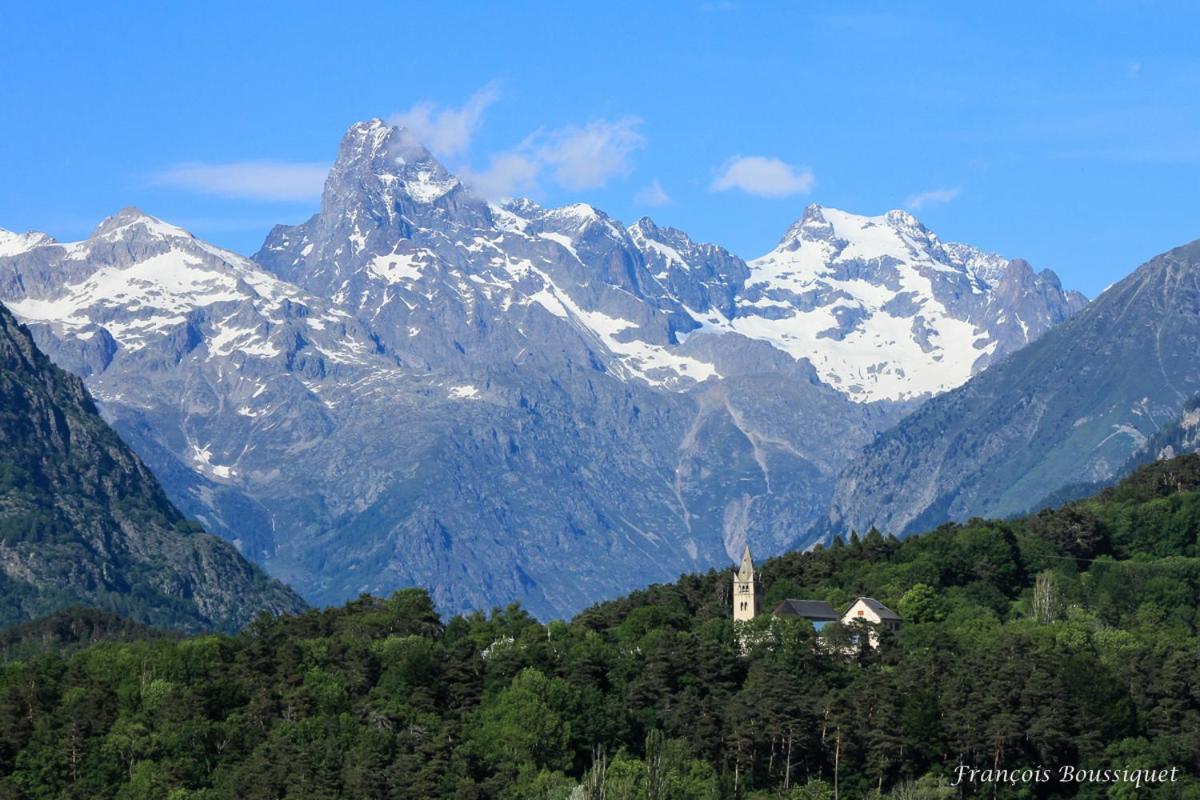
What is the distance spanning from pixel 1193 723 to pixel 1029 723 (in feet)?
45.4

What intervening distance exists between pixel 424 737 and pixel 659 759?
4292 centimetres

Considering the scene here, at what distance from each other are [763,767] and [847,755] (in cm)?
681

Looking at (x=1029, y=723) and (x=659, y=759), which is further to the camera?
(x=1029, y=723)

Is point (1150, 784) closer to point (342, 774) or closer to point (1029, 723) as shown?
point (1029, 723)

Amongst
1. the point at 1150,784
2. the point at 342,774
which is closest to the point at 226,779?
the point at 342,774

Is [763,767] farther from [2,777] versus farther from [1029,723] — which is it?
[2,777]

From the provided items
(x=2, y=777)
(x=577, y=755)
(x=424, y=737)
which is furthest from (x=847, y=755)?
(x=2, y=777)

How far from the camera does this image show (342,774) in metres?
188

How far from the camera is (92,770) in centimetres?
19712

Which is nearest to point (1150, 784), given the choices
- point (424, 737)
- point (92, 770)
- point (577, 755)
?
point (577, 755)

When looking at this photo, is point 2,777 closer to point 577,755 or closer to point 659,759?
point 577,755

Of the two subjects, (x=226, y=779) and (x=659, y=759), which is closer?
(x=659, y=759)

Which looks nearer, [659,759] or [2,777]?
[659,759]

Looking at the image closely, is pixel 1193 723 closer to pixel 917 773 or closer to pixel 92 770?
pixel 917 773
